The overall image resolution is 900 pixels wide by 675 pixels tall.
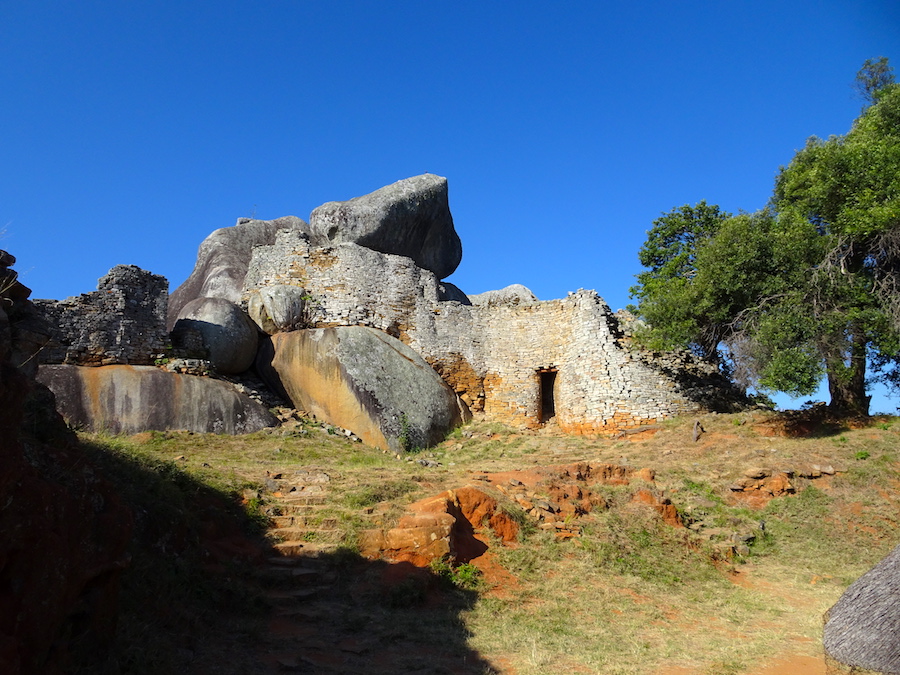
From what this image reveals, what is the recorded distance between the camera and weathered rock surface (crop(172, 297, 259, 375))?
16594 mm

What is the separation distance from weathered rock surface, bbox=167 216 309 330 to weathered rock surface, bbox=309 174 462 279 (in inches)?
49.4

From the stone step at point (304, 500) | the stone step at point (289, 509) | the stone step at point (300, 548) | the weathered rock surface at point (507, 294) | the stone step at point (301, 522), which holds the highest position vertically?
the weathered rock surface at point (507, 294)

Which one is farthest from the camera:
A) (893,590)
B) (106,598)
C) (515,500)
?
(515,500)

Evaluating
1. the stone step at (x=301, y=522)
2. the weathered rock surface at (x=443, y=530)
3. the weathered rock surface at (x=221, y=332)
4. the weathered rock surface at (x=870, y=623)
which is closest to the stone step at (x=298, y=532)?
the stone step at (x=301, y=522)

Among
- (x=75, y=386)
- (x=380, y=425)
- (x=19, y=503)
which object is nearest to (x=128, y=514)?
(x=19, y=503)

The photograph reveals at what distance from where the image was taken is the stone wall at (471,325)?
60.8 feet

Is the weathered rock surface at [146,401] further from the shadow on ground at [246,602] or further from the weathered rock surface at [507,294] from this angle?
the weathered rock surface at [507,294]

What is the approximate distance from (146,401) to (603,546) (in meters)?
10.5

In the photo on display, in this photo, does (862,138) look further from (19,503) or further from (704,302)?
(19,503)

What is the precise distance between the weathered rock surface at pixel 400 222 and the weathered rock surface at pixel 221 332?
4.87 metres

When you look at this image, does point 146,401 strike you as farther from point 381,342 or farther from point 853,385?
point 853,385

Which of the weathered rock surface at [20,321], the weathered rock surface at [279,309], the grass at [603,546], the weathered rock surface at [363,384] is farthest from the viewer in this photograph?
the weathered rock surface at [279,309]

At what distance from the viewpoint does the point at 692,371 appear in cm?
1780

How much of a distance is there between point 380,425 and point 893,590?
1205 centimetres
